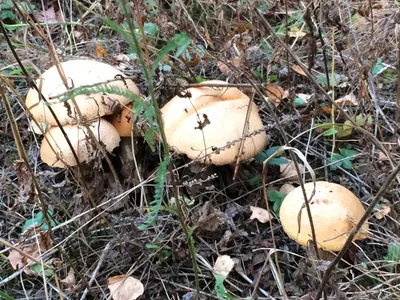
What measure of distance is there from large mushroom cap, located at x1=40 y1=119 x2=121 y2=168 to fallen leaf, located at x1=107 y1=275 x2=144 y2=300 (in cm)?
66

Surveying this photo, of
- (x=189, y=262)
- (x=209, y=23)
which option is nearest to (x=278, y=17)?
(x=209, y=23)

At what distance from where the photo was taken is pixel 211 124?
2.43m

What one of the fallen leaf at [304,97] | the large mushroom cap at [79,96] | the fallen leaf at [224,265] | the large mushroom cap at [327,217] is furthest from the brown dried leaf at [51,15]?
the large mushroom cap at [327,217]

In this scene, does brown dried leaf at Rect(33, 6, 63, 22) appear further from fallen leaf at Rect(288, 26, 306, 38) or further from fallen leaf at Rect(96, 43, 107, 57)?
fallen leaf at Rect(288, 26, 306, 38)

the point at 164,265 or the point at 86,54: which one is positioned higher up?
the point at 86,54

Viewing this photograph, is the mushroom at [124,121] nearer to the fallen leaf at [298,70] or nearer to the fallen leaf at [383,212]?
the fallen leaf at [298,70]

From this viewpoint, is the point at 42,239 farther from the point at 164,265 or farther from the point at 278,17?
the point at 278,17

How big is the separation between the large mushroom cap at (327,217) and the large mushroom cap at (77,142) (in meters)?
1.04

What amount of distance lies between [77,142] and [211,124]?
2.36ft

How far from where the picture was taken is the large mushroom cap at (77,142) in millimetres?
2482

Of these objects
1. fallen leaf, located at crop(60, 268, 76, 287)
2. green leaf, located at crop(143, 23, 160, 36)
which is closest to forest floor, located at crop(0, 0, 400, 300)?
fallen leaf, located at crop(60, 268, 76, 287)

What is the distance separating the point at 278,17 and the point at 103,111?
2.17m

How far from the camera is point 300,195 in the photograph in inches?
87.9

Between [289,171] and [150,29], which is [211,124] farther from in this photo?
[150,29]
